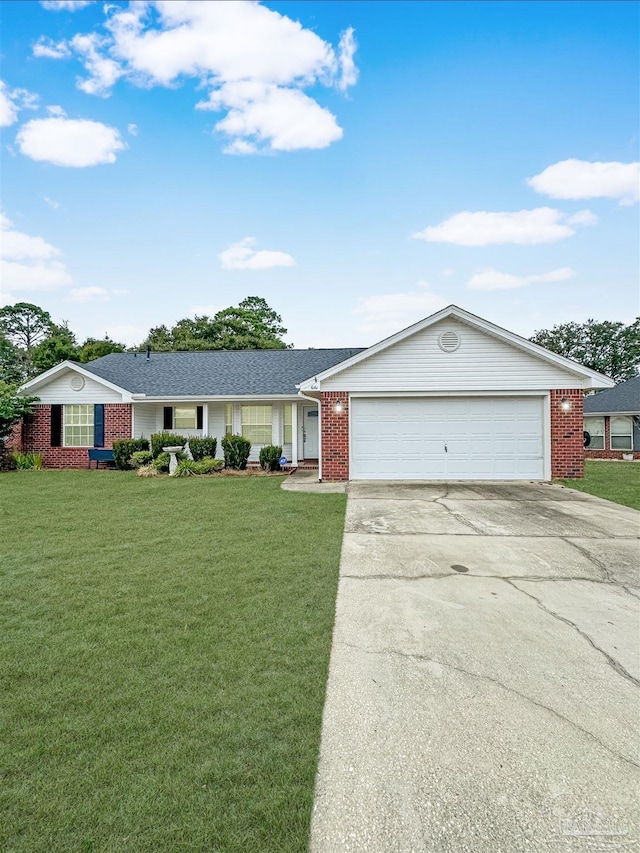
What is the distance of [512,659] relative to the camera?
287 centimetres

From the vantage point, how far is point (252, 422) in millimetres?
14812

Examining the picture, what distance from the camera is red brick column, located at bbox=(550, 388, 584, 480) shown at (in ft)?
35.9

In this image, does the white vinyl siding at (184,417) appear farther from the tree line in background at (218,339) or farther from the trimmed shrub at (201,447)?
the tree line in background at (218,339)

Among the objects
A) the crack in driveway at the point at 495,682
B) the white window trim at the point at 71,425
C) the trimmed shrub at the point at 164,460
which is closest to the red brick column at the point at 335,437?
the trimmed shrub at the point at 164,460

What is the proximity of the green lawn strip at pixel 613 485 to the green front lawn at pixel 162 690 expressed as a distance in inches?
285

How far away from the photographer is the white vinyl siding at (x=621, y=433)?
20.2 meters

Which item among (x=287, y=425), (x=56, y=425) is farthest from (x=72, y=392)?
(x=287, y=425)

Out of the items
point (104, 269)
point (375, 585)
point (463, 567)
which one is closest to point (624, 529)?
point (463, 567)

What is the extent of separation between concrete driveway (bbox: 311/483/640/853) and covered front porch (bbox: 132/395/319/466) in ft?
31.7

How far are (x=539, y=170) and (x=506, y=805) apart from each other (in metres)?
20.0

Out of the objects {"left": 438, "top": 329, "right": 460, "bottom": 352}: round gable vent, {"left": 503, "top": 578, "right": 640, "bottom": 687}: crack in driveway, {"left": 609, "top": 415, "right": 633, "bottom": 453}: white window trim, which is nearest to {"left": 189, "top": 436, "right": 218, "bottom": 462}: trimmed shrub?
{"left": 438, "top": 329, "right": 460, "bottom": 352}: round gable vent

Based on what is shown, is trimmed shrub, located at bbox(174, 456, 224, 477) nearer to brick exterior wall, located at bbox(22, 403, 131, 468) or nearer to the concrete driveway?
brick exterior wall, located at bbox(22, 403, 131, 468)

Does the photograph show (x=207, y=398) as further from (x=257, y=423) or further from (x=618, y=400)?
(x=618, y=400)

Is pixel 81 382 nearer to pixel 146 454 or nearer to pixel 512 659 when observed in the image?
pixel 146 454
